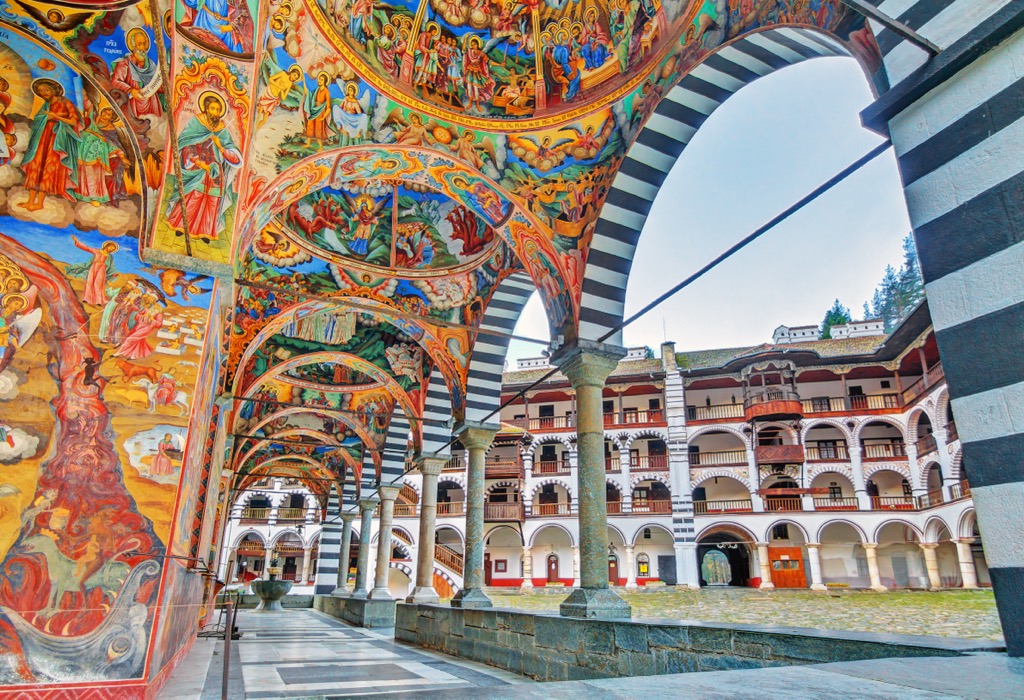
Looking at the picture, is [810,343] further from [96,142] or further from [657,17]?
[96,142]

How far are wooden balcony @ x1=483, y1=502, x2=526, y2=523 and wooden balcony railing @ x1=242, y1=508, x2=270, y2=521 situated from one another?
14.4 meters

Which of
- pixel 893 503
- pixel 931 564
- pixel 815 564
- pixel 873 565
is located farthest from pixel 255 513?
pixel 931 564

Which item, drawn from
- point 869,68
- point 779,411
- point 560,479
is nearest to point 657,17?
point 869,68

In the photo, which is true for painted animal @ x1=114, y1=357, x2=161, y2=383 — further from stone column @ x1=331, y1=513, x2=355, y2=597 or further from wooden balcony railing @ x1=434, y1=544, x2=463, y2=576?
wooden balcony railing @ x1=434, y1=544, x2=463, y2=576

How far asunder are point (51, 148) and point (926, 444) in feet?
92.1

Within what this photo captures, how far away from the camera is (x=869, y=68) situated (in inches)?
160

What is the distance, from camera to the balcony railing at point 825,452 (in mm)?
27438

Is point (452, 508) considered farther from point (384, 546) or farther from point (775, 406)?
point (775, 406)

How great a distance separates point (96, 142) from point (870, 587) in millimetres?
28911

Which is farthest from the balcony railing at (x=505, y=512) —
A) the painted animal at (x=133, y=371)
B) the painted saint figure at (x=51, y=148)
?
the painted saint figure at (x=51, y=148)

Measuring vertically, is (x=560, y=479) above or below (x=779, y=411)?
below

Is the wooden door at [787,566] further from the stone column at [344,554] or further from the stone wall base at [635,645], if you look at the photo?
the stone wall base at [635,645]

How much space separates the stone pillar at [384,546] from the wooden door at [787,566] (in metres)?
18.0

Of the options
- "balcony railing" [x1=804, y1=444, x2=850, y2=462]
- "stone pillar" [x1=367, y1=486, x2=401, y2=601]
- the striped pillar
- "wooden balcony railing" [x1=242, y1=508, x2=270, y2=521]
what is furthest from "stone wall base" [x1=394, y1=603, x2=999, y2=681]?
"wooden balcony railing" [x1=242, y1=508, x2=270, y2=521]
